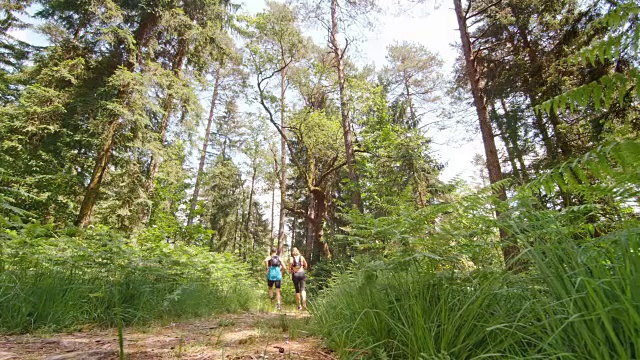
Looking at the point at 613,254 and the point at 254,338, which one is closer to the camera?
the point at 613,254

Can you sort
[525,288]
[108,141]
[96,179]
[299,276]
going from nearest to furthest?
[525,288] < [299,276] < [96,179] < [108,141]

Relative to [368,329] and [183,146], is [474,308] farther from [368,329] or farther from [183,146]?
[183,146]

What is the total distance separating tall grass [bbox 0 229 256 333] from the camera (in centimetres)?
352

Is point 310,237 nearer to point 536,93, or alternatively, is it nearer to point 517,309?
point 536,93

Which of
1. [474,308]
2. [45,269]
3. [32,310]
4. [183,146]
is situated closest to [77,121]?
[183,146]

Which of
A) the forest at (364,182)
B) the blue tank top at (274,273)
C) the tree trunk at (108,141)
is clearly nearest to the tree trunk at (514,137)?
→ the forest at (364,182)

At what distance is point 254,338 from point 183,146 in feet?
49.9

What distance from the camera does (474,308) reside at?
175 centimetres

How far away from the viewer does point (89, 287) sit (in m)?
4.23

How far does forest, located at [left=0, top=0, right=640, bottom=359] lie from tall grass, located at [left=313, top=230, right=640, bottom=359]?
0.01m

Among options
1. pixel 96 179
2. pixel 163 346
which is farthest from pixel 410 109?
pixel 163 346

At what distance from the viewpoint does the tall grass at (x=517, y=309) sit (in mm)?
1136

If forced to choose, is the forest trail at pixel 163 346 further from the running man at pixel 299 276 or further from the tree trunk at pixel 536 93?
the tree trunk at pixel 536 93

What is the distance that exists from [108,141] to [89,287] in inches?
259
